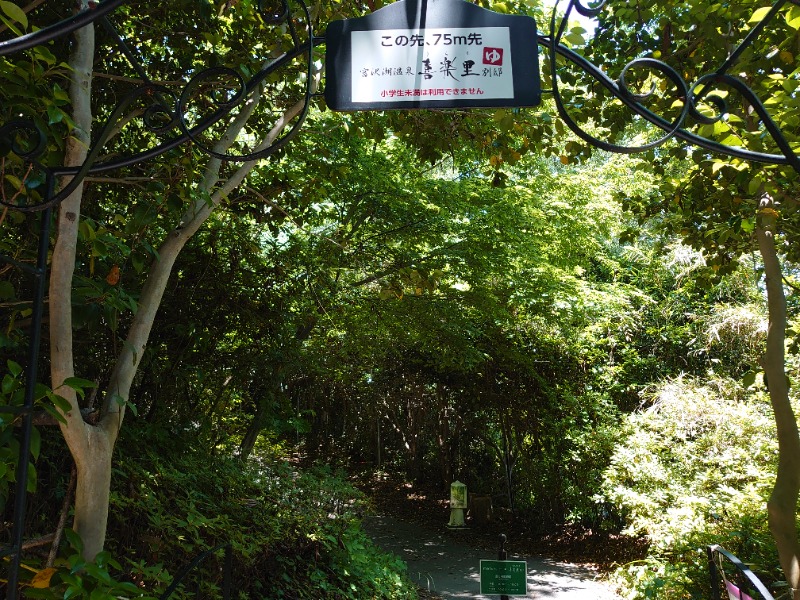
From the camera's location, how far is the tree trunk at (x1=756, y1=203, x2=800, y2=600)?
3795 millimetres

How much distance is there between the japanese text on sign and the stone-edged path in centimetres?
697

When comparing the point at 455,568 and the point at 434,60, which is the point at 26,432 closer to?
the point at 434,60

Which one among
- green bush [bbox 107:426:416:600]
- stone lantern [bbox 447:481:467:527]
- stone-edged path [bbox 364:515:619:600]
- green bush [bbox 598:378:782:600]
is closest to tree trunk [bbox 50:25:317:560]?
green bush [bbox 107:426:416:600]

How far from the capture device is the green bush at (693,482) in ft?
19.5

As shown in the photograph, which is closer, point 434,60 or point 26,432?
point 26,432

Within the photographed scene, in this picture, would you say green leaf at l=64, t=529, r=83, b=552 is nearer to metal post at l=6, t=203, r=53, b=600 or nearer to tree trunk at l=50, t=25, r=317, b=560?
tree trunk at l=50, t=25, r=317, b=560

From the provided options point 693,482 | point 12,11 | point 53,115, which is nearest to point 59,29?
point 12,11

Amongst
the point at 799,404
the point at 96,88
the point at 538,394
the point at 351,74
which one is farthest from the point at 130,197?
the point at 538,394

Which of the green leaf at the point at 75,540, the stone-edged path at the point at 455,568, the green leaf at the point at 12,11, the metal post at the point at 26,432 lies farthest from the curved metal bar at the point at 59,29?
the stone-edged path at the point at 455,568

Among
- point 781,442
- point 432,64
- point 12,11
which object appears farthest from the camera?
point 781,442

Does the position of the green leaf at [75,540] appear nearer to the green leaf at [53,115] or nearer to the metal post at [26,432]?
the metal post at [26,432]

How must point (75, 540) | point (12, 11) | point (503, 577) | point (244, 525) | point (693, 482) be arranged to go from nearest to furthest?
1. point (12, 11)
2. point (75, 540)
3. point (244, 525)
4. point (503, 577)
5. point (693, 482)

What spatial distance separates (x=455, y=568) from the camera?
905cm

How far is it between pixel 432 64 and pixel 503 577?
448 cm
